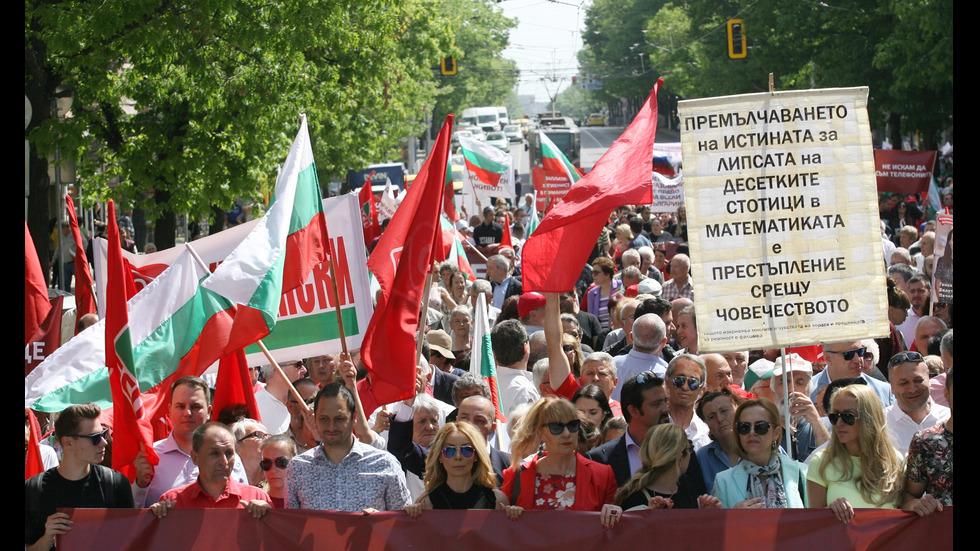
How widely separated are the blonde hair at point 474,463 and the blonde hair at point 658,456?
0.62 metres

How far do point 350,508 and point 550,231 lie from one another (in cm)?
207

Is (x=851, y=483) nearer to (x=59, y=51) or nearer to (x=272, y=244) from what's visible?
(x=272, y=244)

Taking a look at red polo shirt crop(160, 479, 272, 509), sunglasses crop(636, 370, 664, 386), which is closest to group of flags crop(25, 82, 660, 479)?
red polo shirt crop(160, 479, 272, 509)

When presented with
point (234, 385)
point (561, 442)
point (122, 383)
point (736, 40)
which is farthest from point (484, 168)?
point (561, 442)

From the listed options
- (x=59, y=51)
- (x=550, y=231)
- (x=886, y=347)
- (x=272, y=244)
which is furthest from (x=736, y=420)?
(x=59, y=51)

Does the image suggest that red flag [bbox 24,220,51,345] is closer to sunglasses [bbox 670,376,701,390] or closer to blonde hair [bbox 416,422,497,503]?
blonde hair [bbox 416,422,497,503]

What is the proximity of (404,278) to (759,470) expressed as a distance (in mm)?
2362

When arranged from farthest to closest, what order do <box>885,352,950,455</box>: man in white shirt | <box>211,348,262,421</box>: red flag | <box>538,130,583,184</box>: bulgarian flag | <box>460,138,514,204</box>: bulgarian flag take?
<box>460,138,514,204</box>: bulgarian flag → <box>538,130,583,184</box>: bulgarian flag → <box>211,348,262,421</box>: red flag → <box>885,352,950,455</box>: man in white shirt

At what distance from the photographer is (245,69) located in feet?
54.3

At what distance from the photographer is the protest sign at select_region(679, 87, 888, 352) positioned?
19.2 feet

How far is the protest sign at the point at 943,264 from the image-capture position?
407 inches

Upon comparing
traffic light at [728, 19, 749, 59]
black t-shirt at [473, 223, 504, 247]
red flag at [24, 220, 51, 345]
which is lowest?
red flag at [24, 220, 51, 345]
